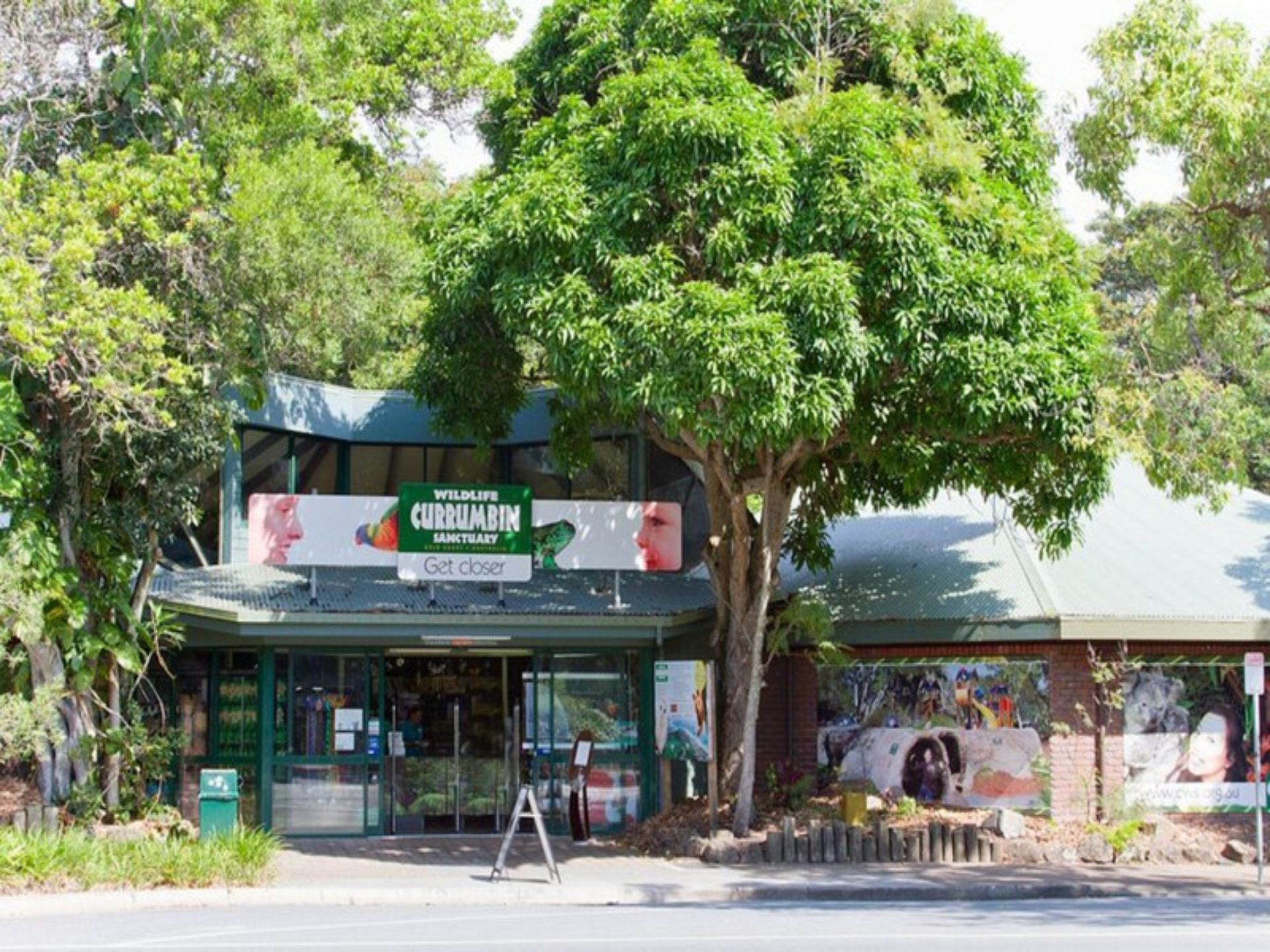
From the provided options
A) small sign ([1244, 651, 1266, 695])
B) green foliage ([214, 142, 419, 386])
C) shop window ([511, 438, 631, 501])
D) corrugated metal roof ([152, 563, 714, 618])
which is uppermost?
green foliage ([214, 142, 419, 386])

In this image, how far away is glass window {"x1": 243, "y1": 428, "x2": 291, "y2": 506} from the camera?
24719 mm

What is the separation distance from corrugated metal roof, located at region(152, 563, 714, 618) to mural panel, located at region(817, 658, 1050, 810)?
2.53 m

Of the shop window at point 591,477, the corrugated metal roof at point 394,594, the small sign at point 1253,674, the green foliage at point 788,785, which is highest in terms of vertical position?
the shop window at point 591,477

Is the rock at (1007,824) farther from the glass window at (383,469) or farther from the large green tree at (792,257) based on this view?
the glass window at (383,469)

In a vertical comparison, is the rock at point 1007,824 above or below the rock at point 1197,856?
above

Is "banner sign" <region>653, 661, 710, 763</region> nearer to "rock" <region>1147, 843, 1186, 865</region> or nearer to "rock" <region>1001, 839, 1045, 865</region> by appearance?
"rock" <region>1001, 839, 1045, 865</region>

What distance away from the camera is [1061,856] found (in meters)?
20.3

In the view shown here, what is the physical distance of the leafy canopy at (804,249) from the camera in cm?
1772

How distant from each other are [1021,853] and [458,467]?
10.9m

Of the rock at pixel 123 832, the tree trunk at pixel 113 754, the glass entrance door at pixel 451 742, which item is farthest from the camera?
the glass entrance door at pixel 451 742

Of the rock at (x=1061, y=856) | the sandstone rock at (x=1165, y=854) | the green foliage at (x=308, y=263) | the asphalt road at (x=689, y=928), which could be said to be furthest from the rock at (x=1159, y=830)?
the green foliage at (x=308, y=263)

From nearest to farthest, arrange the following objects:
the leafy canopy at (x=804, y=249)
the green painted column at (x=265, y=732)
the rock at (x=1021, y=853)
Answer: the leafy canopy at (x=804, y=249), the rock at (x=1021, y=853), the green painted column at (x=265, y=732)

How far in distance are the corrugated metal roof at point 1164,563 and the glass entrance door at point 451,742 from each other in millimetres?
7967

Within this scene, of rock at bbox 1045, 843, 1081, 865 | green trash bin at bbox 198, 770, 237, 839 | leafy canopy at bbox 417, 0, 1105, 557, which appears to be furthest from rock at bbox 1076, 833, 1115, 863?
green trash bin at bbox 198, 770, 237, 839
